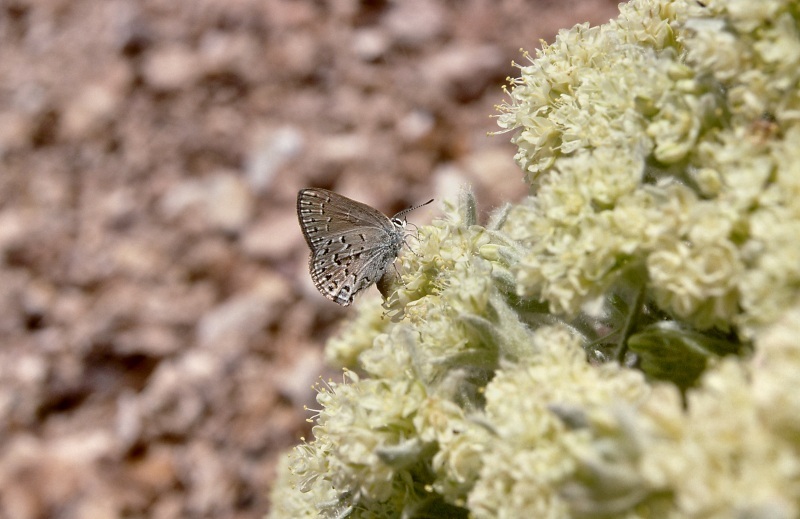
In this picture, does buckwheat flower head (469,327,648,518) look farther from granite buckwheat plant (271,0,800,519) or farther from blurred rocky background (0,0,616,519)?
blurred rocky background (0,0,616,519)

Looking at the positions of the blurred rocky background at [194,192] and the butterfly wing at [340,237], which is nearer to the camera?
the butterfly wing at [340,237]

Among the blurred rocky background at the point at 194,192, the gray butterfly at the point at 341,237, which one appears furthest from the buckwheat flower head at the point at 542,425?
the blurred rocky background at the point at 194,192

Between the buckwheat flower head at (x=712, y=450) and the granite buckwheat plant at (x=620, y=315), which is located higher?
the granite buckwheat plant at (x=620, y=315)

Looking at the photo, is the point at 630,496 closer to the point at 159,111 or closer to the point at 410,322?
the point at 410,322

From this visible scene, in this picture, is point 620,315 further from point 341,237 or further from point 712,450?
point 341,237

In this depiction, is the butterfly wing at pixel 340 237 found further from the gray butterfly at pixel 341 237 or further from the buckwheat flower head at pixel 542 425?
the buckwheat flower head at pixel 542 425

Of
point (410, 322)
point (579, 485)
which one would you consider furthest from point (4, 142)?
point (579, 485)
